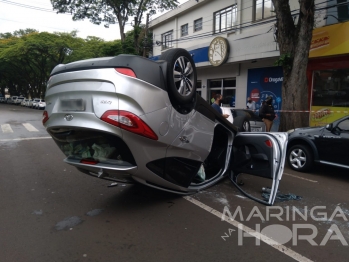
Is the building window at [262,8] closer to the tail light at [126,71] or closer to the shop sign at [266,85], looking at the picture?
the shop sign at [266,85]

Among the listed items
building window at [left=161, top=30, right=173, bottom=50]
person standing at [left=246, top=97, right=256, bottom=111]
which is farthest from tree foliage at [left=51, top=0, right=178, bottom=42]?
person standing at [left=246, top=97, right=256, bottom=111]

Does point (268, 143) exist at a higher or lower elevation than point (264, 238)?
higher

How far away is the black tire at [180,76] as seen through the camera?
355 centimetres

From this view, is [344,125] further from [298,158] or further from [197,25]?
[197,25]

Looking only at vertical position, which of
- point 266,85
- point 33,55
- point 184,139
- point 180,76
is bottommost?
point 184,139

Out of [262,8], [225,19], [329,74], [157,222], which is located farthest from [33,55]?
[157,222]

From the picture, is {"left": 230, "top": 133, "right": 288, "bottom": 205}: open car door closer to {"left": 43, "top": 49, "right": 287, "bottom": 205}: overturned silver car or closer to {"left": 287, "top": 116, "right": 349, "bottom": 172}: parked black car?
{"left": 43, "top": 49, "right": 287, "bottom": 205}: overturned silver car

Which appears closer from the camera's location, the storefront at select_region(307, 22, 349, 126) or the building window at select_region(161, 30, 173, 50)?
the storefront at select_region(307, 22, 349, 126)

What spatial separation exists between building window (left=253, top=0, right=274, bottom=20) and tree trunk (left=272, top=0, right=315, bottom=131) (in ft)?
15.2

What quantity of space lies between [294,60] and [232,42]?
232 inches

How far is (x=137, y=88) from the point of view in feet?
10.5

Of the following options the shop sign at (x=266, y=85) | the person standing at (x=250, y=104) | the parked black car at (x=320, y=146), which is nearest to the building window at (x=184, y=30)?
the shop sign at (x=266, y=85)

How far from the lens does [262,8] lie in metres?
14.0

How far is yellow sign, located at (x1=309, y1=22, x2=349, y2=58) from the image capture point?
9890 millimetres
